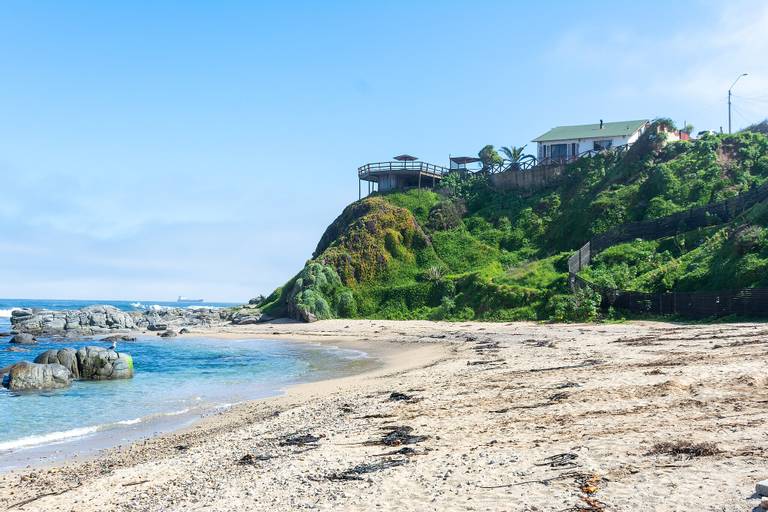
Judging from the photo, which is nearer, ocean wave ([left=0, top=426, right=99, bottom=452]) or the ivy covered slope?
ocean wave ([left=0, top=426, right=99, bottom=452])

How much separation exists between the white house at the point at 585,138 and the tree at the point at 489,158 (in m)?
5.21

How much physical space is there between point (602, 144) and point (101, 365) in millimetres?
53330

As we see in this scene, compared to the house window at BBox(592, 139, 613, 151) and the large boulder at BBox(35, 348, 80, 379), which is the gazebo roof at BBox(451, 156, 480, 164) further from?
the large boulder at BBox(35, 348, 80, 379)

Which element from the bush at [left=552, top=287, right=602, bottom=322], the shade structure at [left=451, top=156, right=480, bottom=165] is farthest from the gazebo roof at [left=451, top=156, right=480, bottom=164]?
the bush at [left=552, top=287, right=602, bottom=322]

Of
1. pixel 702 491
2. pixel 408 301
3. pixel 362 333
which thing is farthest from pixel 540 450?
pixel 408 301

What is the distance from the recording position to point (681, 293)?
96.0 ft

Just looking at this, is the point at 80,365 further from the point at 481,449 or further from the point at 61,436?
the point at 481,449

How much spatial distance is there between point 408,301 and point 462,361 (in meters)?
28.5

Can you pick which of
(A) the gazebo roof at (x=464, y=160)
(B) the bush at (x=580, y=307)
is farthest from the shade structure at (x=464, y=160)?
(B) the bush at (x=580, y=307)

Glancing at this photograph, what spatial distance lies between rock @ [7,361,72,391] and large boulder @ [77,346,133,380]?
174 centimetres

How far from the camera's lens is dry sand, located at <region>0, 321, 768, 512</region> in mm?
7312

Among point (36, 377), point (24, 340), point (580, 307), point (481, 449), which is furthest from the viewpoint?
point (24, 340)

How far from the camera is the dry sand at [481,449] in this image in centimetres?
731

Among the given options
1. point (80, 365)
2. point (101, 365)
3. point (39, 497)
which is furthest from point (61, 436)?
point (80, 365)
